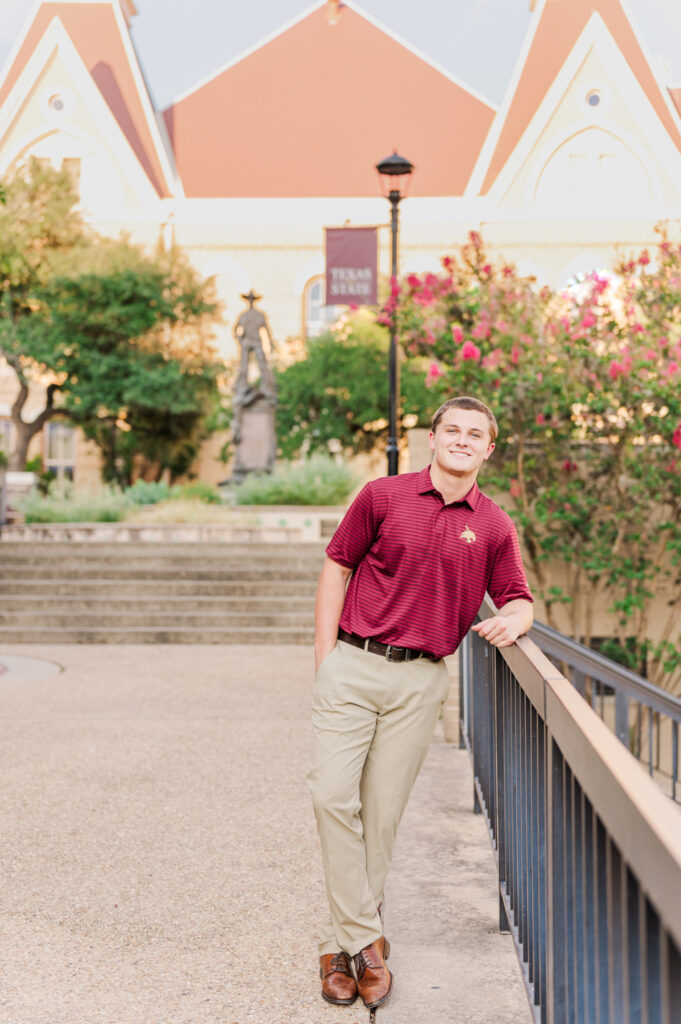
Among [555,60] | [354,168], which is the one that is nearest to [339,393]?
[354,168]

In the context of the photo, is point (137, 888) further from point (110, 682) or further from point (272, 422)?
point (272, 422)

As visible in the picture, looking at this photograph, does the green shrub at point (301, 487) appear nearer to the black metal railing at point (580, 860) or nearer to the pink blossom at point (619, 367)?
the pink blossom at point (619, 367)

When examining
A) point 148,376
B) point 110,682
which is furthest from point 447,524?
point 148,376

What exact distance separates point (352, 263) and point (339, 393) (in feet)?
29.8

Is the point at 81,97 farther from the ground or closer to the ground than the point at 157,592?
farther from the ground

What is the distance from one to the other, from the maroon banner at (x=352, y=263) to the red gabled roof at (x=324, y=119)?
17214mm

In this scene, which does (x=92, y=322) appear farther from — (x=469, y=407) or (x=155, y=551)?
(x=469, y=407)

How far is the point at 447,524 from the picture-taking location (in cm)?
343

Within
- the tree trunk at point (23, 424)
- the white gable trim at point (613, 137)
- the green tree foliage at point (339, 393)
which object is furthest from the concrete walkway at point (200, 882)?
the white gable trim at point (613, 137)

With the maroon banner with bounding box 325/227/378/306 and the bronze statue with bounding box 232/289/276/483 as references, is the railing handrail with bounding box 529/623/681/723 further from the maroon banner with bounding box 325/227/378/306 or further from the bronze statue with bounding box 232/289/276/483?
the bronze statue with bounding box 232/289/276/483

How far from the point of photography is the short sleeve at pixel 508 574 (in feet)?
11.6

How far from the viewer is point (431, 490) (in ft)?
11.3

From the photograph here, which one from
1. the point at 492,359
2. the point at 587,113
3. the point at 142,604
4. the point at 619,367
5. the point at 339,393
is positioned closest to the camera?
the point at 619,367

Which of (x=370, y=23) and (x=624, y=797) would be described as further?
(x=370, y=23)
